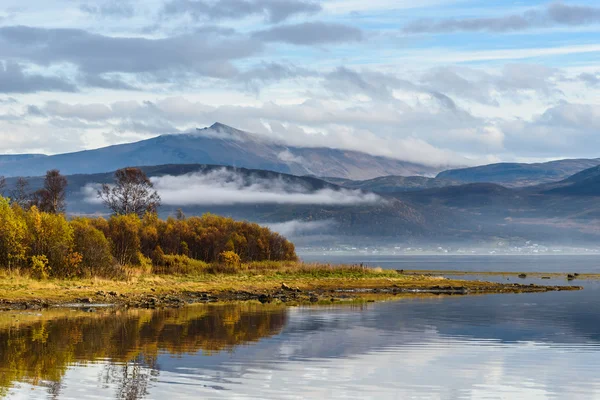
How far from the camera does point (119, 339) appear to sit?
43.3 m

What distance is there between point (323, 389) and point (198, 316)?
89.6ft

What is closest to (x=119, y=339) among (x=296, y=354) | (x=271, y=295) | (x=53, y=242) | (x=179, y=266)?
(x=296, y=354)

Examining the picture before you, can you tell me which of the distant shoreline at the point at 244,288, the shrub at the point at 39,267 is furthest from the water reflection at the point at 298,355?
the shrub at the point at 39,267

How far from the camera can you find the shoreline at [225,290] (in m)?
62.9

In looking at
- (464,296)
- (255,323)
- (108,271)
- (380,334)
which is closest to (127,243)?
(108,271)

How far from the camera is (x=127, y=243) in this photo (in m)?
90.1

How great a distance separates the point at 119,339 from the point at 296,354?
9.07m

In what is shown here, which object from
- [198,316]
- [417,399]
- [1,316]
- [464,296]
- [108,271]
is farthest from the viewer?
[464,296]

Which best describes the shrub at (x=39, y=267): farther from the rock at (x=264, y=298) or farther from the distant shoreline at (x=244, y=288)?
the rock at (x=264, y=298)

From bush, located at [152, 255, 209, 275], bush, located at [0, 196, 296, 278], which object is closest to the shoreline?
bush, located at [0, 196, 296, 278]

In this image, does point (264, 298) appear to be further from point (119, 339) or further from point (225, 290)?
point (119, 339)

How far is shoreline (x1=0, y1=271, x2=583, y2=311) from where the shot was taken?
62.9m

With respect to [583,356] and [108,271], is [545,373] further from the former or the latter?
[108,271]

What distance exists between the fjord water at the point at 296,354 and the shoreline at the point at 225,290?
5276mm
